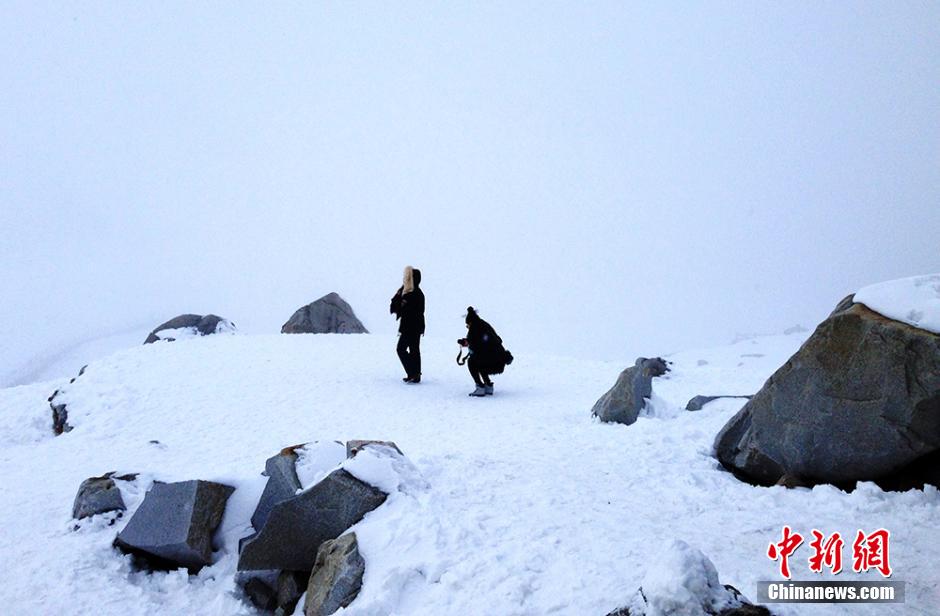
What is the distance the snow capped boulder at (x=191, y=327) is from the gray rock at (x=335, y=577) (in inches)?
→ 770

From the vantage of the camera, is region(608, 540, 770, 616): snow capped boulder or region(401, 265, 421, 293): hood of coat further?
region(401, 265, 421, 293): hood of coat

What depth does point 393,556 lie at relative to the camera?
510cm

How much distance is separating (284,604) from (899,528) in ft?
18.6

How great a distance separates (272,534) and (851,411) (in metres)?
6.03

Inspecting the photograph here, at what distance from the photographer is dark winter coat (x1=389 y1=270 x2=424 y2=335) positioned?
13.8 m

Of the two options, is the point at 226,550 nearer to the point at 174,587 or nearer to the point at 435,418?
the point at 174,587

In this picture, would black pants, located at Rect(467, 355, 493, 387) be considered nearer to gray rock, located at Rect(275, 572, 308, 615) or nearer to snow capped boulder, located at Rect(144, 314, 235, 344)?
gray rock, located at Rect(275, 572, 308, 615)

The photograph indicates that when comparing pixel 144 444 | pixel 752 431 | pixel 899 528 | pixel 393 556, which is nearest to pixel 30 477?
pixel 144 444

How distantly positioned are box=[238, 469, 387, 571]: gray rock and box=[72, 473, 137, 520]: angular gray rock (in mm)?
2002

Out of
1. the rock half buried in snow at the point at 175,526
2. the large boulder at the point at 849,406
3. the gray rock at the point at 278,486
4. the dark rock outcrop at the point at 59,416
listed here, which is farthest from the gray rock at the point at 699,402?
the dark rock outcrop at the point at 59,416

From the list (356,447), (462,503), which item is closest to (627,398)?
(462,503)

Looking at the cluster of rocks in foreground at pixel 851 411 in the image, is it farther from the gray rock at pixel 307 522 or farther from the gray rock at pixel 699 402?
the gray rock at pixel 307 522

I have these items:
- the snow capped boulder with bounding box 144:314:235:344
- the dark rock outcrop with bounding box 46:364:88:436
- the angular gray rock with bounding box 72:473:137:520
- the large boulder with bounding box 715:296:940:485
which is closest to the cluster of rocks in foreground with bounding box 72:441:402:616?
the angular gray rock with bounding box 72:473:137:520

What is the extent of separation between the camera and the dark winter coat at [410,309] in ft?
45.2
